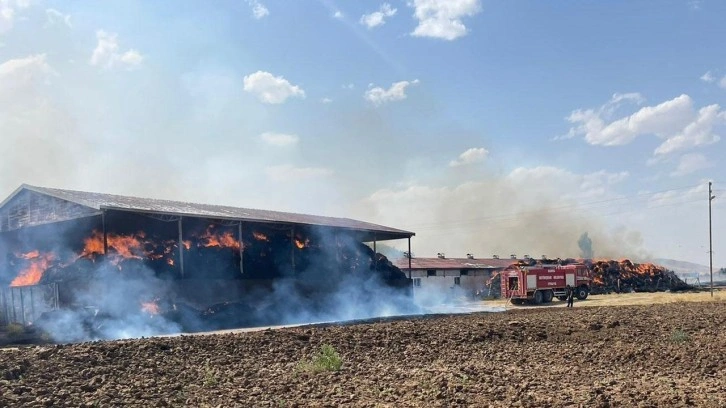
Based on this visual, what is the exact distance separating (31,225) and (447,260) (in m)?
42.2

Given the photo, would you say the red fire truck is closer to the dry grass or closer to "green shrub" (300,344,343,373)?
the dry grass

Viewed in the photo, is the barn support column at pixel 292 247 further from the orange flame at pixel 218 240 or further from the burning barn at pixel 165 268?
the orange flame at pixel 218 240

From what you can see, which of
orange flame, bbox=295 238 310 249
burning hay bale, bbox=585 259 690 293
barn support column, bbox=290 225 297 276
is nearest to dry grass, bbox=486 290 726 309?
burning hay bale, bbox=585 259 690 293

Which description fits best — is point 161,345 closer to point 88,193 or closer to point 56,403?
point 56,403

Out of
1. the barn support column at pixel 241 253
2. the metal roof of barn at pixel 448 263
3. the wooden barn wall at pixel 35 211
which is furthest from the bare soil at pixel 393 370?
the metal roof of barn at pixel 448 263

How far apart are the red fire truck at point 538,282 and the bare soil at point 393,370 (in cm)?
2243

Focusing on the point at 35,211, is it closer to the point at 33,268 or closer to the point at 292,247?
the point at 33,268

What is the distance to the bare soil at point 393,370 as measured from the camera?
8.45 m

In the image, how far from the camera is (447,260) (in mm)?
62250

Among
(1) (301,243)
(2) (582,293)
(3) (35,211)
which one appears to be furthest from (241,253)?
(2) (582,293)

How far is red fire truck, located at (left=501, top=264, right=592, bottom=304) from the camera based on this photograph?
40000 millimetres

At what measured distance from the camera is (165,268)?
92.6 ft

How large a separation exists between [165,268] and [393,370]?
19.8 metres

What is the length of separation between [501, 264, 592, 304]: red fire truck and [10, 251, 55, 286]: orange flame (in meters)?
28.3
